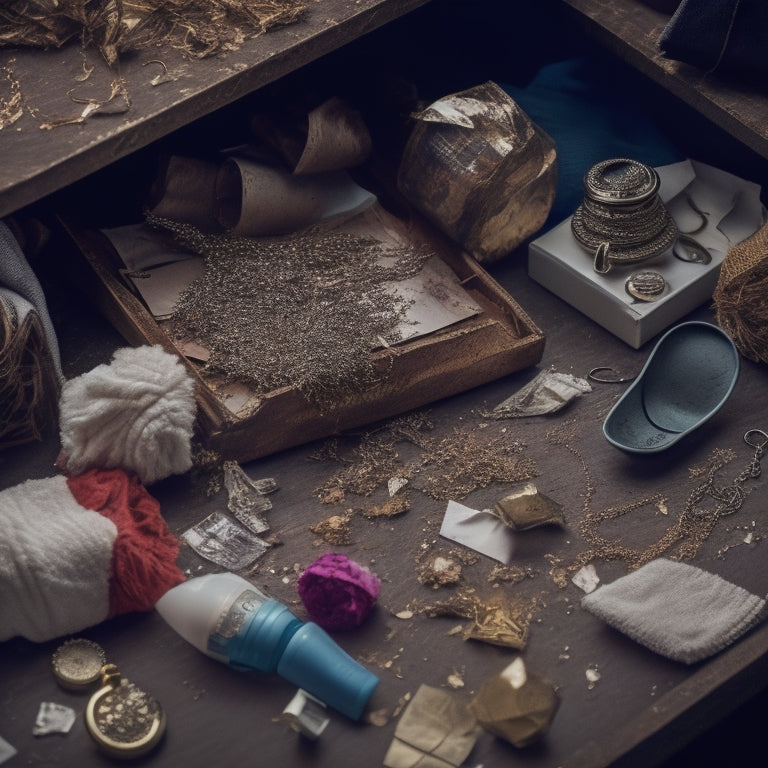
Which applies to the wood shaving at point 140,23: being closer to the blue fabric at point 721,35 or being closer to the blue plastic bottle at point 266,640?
the blue fabric at point 721,35

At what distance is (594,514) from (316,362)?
48 centimetres

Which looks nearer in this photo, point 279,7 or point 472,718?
point 472,718

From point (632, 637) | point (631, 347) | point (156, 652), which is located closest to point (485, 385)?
point (631, 347)

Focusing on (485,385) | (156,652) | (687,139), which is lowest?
(156,652)

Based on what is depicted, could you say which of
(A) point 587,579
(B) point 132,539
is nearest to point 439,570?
(A) point 587,579

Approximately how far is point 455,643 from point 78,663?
49 centimetres

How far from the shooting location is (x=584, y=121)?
2.02 m

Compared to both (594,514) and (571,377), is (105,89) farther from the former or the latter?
(594,514)

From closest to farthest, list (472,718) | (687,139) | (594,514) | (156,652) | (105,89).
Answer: (472,718)
(156,652)
(594,514)
(105,89)
(687,139)

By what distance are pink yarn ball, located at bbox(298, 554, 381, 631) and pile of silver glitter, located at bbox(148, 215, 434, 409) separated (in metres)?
0.30

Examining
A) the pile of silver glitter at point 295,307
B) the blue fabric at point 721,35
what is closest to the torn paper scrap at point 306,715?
the pile of silver glitter at point 295,307

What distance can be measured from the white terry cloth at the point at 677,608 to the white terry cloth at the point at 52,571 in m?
0.65

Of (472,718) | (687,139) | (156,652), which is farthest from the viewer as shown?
(687,139)

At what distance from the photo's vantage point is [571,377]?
5.69ft
